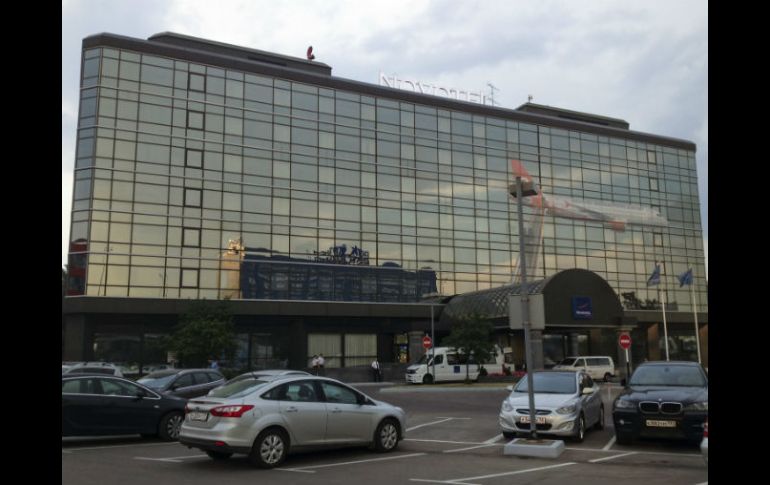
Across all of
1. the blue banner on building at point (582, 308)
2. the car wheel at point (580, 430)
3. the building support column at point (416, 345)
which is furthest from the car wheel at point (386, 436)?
the building support column at point (416, 345)

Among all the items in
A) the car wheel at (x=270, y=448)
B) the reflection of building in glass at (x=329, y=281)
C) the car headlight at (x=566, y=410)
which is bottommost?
the car wheel at (x=270, y=448)

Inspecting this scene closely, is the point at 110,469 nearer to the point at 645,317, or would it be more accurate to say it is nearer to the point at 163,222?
the point at 163,222

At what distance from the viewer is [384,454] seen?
12422mm

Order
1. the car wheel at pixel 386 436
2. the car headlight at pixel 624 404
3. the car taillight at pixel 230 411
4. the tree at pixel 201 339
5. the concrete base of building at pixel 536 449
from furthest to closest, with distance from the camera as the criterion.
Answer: the tree at pixel 201 339, the car headlight at pixel 624 404, the car wheel at pixel 386 436, the concrete base of building at pixel 536 449, the car taillight at pixel 230 411

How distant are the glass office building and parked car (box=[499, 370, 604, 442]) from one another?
110 ft

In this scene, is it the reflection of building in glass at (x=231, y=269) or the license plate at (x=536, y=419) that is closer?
the license plate at (x=536, y=419)

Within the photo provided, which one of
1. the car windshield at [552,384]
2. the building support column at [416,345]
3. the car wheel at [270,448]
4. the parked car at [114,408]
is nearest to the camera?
the car wheel at [270,448]

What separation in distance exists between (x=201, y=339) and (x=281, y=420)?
27111 millimetres

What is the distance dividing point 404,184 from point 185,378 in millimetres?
37694

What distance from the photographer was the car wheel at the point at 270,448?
10312 mm

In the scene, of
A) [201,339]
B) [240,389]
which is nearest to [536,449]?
[240,389]

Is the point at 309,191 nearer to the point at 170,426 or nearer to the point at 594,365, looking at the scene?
the point at 594,365

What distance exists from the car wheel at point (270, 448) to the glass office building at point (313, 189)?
3461cm

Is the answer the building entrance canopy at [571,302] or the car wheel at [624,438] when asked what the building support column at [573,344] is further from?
the car wheel at [624,438]
